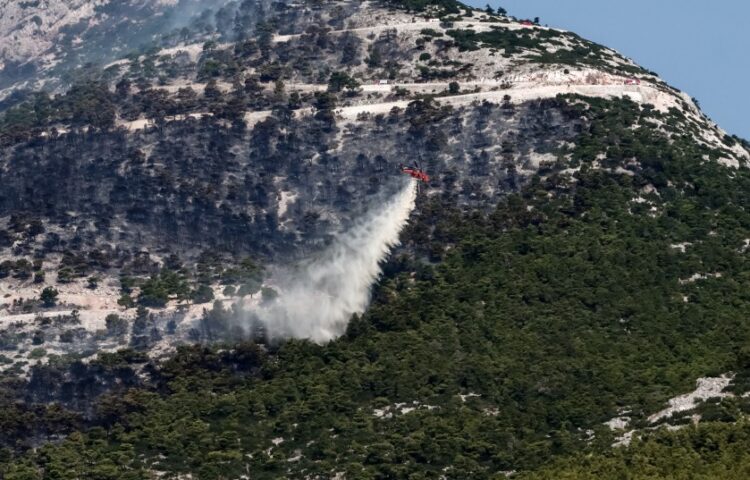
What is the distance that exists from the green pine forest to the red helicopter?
4.91 meters

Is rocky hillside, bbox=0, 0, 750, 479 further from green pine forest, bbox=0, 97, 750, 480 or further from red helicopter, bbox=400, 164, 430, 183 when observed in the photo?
red helicopter, bbox=400, 164, 430, 183

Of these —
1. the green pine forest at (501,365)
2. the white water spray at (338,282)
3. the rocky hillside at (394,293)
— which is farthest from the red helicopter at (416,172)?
the green pine forest at (501,365)

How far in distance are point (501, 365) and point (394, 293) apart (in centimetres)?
1945

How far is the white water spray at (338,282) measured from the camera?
16500 centimetres

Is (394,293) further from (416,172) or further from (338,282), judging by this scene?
(416,172)

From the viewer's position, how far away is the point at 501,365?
5910 inches

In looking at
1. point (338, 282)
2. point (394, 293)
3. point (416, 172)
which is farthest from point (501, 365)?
point (416, 172)

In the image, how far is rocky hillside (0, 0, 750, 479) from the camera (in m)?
142

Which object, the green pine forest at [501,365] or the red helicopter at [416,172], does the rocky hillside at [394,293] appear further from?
the red helicopter at [416,172]

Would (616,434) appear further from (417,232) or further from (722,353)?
(417,232)

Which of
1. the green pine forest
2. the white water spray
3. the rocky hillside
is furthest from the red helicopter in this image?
the green pine forest

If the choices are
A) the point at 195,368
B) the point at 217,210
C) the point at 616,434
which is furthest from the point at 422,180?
the point at 616,434

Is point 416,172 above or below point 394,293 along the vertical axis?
above

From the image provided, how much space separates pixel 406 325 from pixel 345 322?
6.78m
